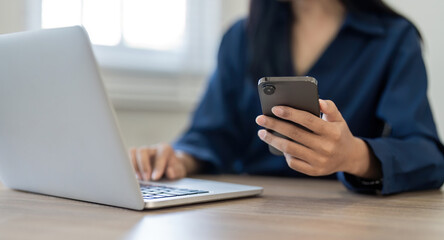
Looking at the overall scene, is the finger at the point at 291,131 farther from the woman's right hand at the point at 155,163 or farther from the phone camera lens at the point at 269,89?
the woman's right hand at the point at 155,163

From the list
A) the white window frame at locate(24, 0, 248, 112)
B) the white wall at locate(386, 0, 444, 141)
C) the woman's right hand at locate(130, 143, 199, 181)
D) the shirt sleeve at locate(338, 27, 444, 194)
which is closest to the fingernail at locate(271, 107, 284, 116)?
the shirt sleeve at locate(338, 27, 444, 194)

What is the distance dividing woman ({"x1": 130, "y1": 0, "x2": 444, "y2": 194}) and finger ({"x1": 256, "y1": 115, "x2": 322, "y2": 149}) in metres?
0.01

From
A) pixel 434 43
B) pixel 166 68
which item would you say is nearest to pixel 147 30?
pixel 166 68

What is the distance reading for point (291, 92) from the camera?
0.62 metres

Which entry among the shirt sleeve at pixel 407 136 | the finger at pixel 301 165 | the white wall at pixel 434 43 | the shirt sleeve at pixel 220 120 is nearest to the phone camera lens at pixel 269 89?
the finger at pixel 301 165

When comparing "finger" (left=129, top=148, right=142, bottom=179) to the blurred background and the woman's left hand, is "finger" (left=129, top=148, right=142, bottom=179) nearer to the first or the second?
the woman's left hand

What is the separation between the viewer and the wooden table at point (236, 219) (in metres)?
0.47

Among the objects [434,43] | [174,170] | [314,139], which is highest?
[434,43]

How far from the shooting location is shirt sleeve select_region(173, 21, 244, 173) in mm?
1195

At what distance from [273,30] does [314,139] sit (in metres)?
0.68

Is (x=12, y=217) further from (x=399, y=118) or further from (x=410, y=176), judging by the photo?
(x=399, y=118)

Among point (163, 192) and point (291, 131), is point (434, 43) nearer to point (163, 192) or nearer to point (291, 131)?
point (291, 131)

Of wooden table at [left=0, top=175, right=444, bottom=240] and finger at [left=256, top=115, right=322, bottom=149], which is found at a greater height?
finger at [left=256, top=115, right=322, bottom=149]

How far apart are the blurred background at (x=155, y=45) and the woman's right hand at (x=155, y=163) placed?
70cm
